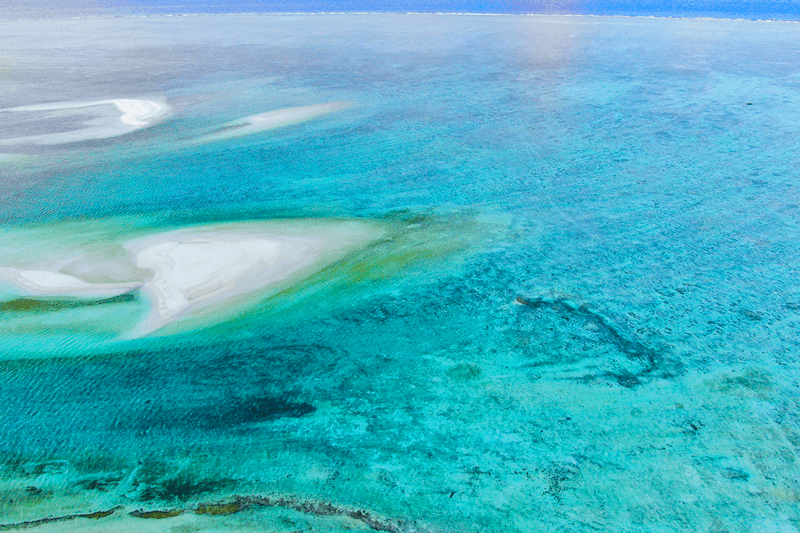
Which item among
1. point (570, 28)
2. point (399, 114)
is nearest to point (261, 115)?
point (399, 114)

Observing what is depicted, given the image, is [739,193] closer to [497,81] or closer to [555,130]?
[555,130]

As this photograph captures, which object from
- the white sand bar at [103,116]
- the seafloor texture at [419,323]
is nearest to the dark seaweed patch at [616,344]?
the seafloor texture at [419,323]

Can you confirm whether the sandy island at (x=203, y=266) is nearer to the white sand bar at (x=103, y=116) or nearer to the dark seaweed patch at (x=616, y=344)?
the dark seaweed patch at (x=616, y=344)

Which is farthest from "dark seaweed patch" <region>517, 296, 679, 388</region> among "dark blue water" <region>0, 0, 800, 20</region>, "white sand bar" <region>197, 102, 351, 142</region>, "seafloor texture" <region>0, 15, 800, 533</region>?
"dark blue water" <region>0, 0, 800, 20</region>

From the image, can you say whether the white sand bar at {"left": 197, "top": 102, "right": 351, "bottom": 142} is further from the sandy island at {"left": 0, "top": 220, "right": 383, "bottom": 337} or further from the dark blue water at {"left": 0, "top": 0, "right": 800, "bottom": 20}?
the dark blue water at {"left": 0, "top": 0, "right": 800, "bottom": 20}

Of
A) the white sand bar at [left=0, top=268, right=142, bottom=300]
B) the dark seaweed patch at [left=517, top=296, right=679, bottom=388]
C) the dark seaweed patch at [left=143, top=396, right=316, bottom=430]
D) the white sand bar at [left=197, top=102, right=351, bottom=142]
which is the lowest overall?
the dark seaweed patch at [left=143, top=396, right=316, bottom=430]
